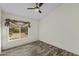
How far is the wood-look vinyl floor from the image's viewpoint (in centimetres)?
107

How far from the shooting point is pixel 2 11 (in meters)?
0.98

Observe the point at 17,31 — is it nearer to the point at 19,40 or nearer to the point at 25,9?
the point at 19,40

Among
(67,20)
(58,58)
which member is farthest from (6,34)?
(67,20)

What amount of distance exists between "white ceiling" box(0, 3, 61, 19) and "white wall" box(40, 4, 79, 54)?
0.08 metres

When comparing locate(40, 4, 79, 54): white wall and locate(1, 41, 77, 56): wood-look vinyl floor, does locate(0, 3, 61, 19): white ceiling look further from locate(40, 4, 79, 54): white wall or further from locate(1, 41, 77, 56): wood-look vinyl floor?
locate(1, 41, 77, 56): wood-look vinyl floor

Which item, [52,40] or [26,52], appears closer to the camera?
[26,52]

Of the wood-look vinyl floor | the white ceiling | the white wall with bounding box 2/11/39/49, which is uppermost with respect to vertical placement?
the white ceiling

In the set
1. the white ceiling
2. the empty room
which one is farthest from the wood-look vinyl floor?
the white ceiling

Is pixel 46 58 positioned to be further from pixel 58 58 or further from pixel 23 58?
pixel 23 58

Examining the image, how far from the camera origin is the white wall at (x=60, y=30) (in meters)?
1.17

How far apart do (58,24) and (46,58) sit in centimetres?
48

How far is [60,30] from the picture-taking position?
1.19 meters

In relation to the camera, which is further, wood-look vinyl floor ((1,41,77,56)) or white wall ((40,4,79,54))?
white wall ((40,4,79,54))

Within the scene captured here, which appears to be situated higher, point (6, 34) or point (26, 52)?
point (6, 34)
